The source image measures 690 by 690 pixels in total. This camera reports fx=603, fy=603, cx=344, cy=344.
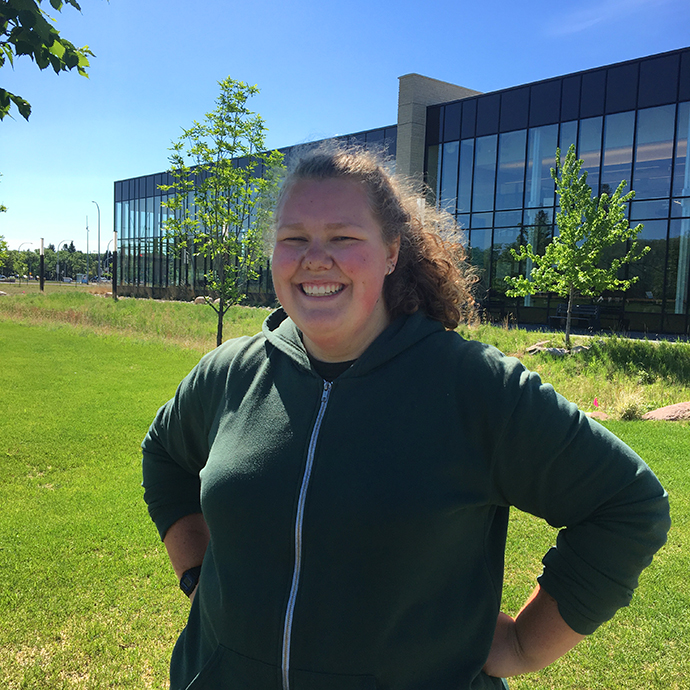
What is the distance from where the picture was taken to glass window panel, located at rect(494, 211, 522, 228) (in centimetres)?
2471

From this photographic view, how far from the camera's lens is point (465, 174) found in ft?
86.7

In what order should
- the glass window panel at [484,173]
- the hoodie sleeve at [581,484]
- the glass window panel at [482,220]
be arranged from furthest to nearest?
the glass window panel at [482,220]
the glass window panel at [484,173]
the hoodie sleeve at [581,484]

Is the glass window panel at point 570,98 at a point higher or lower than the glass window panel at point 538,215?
higher

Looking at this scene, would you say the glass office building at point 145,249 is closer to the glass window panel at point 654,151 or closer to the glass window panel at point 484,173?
the glass window panel at point 484,173

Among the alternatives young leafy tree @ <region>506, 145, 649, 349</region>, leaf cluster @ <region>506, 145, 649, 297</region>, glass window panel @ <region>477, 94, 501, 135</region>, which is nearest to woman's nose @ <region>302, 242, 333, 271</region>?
young leafy tree @ <region>506, 145, 649, 349</region>

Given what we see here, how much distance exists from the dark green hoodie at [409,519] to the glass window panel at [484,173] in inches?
1006

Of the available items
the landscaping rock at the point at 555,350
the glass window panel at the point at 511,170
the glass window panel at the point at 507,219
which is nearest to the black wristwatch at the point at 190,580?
the landscaping rock at the point at 555,350

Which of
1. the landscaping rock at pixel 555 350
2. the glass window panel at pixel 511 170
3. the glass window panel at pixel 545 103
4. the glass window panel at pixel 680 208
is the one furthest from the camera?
the glass window panel at pixel 511 170

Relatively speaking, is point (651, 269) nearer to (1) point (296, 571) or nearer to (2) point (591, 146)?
(2) point (591, 146)

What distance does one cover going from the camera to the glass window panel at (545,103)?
2306 cm

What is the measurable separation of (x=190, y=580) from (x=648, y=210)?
22.7 meters

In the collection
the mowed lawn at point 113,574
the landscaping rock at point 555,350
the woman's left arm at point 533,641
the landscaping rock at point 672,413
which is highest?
the woman's left arm at point 533,641

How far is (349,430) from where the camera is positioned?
1.50m

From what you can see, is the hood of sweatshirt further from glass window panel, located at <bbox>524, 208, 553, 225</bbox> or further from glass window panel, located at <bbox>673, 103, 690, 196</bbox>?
glass window panel, located at <bbox>524, 208, 553, 225</bbox>
